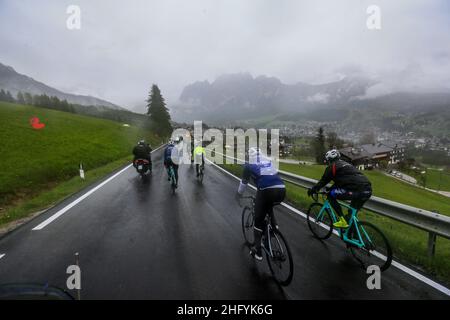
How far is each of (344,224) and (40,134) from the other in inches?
1274

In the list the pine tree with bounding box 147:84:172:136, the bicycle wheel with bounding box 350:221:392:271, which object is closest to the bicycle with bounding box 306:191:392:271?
the bicycle wheel with bounding box 350:221:392:271

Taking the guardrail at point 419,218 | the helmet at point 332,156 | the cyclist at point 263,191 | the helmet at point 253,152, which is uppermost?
the helmet at point 253,152

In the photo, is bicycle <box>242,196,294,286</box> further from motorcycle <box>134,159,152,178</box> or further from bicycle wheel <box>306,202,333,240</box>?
motorcycle <box>134,159,152,178</box>

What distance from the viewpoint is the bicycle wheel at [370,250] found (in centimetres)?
463

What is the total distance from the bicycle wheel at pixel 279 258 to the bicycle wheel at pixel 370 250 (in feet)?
5.65

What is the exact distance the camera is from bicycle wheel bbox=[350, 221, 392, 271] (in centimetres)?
463

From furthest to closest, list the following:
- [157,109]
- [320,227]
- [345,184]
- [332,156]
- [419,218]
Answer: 1. [157,109]
2. [320,227]
3. [332,156]
4. [345,184]
5. [419,218]

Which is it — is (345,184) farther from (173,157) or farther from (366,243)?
(173,157)

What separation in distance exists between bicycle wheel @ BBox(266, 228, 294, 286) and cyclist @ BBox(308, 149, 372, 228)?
1.75m

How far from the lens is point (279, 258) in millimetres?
4285

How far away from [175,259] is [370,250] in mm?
3845

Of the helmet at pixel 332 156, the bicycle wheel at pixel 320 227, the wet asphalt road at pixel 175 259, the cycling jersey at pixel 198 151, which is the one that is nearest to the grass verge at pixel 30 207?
the wet asphalt road at pixel 175 259

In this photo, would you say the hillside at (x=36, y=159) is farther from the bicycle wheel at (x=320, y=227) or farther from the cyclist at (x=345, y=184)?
the cyclist at (x=345, y=184)

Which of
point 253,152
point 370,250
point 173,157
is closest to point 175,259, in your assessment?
point 253,152
